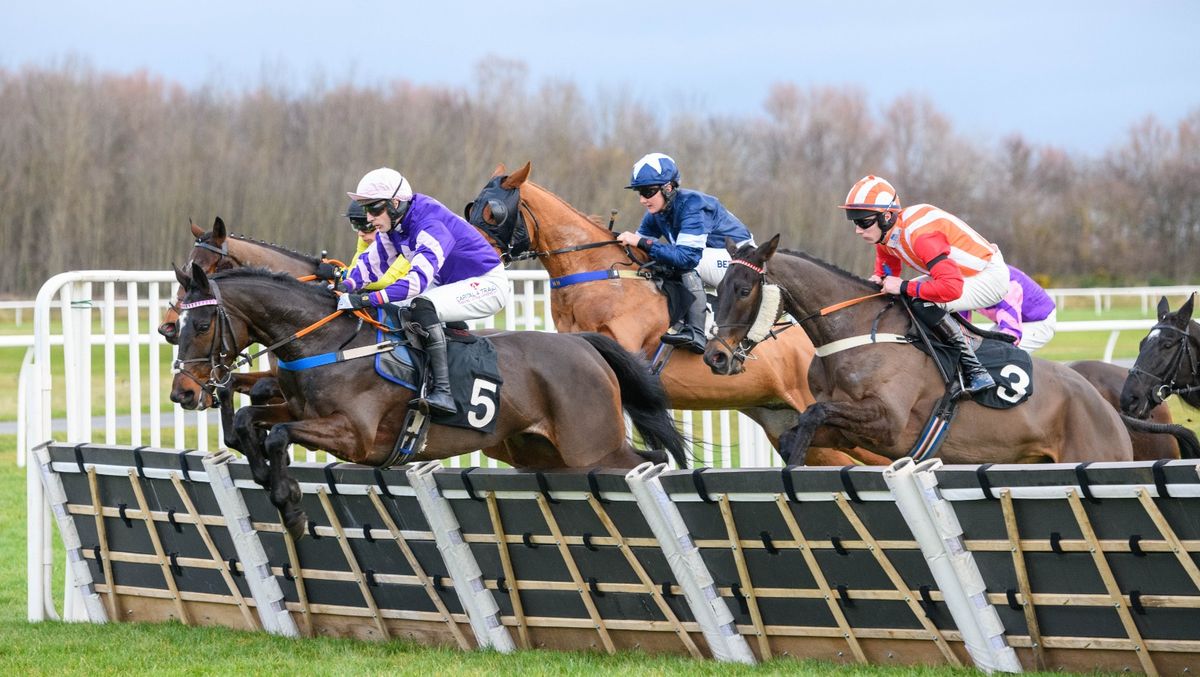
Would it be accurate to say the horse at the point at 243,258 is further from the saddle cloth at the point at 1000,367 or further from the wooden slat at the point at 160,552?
the saddle cloth at the point at 1000,367

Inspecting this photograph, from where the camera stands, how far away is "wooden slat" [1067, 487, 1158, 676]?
4254 millimetres

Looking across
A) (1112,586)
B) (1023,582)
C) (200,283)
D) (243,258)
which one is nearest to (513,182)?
(243,258)

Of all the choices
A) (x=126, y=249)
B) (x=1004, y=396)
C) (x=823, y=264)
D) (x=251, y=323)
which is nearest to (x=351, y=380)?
(x=251, y=323)

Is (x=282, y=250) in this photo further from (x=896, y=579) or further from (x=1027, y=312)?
(x=1027, y=312)

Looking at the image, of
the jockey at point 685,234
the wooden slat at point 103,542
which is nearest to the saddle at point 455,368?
the jockey at point 685,234

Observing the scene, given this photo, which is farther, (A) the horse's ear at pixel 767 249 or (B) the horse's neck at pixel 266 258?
(B) the horse's neck at pixel 266 258

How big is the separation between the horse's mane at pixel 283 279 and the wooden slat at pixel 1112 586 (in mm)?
3072

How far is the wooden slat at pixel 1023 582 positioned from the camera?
439 cm

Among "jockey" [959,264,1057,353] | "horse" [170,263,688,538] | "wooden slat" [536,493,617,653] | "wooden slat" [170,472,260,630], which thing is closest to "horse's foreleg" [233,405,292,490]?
"horse" [170,263,688,538]

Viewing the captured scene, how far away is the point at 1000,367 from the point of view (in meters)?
6.43

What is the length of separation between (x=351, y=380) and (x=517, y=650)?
1235 millimetres

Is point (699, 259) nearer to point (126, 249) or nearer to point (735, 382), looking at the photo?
point (735, 382)

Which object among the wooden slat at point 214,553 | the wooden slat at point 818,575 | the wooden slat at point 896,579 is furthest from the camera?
the wooden slat at point 214,553

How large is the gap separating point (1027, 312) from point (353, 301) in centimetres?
374
